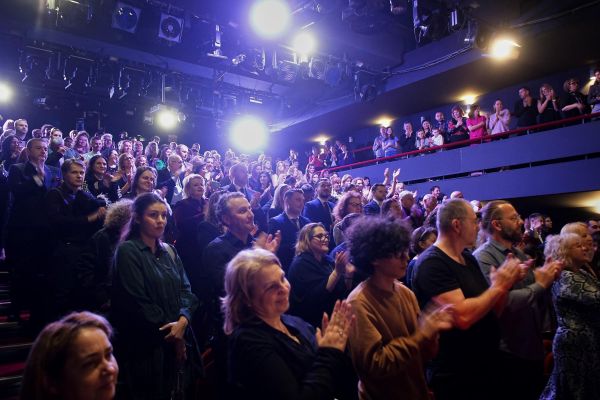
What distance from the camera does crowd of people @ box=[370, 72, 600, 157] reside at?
7941 mm

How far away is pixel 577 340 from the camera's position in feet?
9.08

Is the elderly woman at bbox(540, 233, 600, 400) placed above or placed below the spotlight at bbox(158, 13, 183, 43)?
below

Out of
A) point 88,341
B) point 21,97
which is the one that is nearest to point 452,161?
point 88,341

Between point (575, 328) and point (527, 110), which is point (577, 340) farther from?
point (527, 110)

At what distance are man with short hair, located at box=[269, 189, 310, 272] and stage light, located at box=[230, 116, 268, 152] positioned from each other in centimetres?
962

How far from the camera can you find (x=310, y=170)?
9383 mm

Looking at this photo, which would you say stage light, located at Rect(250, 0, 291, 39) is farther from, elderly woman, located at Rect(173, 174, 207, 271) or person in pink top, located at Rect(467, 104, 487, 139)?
elderly woman, located at Rect(173, 174, 207, 271)

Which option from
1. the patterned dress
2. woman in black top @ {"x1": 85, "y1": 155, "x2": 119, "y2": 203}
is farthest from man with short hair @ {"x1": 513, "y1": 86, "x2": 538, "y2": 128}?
woman in black top @ {"x1": 85, "y1": 155, "x2": 119, "y2": 203}

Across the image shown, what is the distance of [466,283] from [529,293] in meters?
0.42

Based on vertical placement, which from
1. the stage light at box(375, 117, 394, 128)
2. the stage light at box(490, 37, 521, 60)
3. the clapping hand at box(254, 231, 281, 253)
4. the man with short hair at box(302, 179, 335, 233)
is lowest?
the clapping hand at box(254, 231, 281, 253)

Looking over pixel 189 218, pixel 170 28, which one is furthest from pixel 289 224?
pixel 170 28

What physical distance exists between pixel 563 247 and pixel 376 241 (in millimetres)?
1829

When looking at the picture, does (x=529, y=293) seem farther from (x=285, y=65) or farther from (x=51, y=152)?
(x=285, y=65)

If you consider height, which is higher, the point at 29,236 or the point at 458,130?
the point at 458,130
